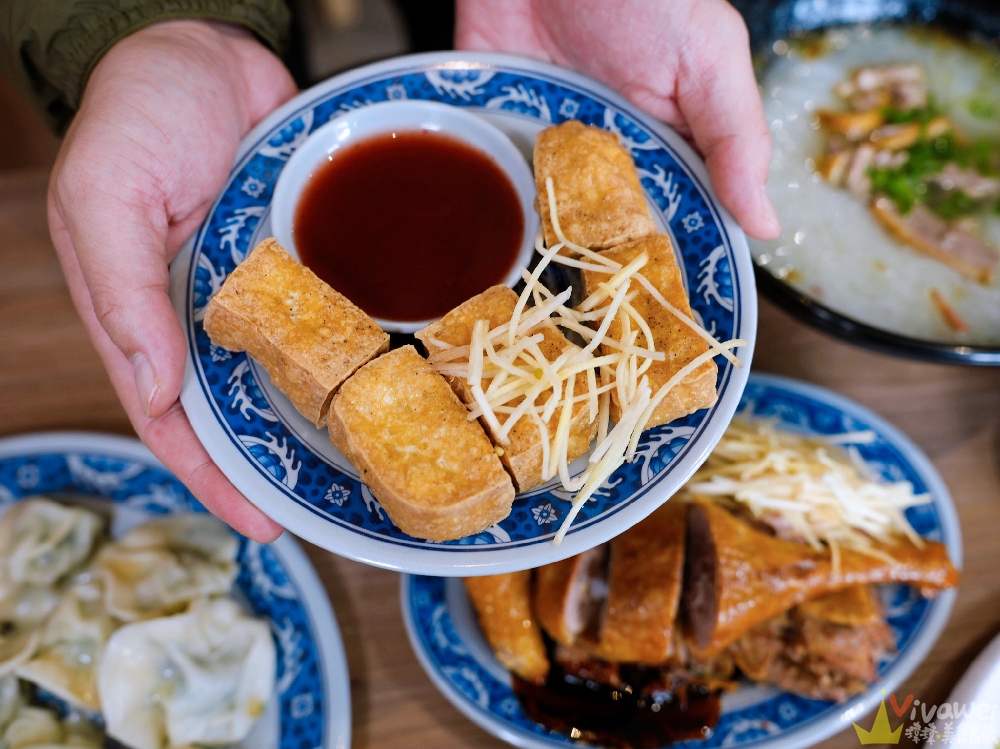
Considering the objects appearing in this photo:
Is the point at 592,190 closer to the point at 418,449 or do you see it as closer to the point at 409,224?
the point at 409,224

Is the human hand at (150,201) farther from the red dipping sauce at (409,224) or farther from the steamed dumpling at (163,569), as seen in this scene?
the steamed dumpling at (163,569)

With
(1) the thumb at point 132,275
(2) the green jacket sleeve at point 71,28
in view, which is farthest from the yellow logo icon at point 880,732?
(2) the green jacket sleeve at point 71,28

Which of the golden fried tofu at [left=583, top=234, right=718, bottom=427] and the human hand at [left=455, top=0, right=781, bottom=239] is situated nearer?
the golden fried tofu at [left=583, top=234, right=718, bottom=427]

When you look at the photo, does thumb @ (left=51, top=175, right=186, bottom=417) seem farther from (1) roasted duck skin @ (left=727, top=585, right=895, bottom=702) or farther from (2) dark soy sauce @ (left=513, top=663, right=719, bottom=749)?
(1) roasted duck skin @ (left=727, top=585, right=895, bottom=702)

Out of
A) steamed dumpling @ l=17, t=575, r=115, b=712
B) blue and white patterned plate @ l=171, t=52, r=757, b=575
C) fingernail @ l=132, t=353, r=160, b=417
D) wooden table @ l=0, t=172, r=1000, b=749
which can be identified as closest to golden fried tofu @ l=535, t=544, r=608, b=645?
wooden table @ l=0, t=172, r=1000, b=749

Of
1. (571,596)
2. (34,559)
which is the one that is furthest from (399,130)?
(34,559)

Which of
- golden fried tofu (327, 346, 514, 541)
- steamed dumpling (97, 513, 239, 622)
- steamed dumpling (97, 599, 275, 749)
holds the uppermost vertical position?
golden fried tofu (327, 346, 514, 541)

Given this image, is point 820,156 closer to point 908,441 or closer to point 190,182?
point 908,441
